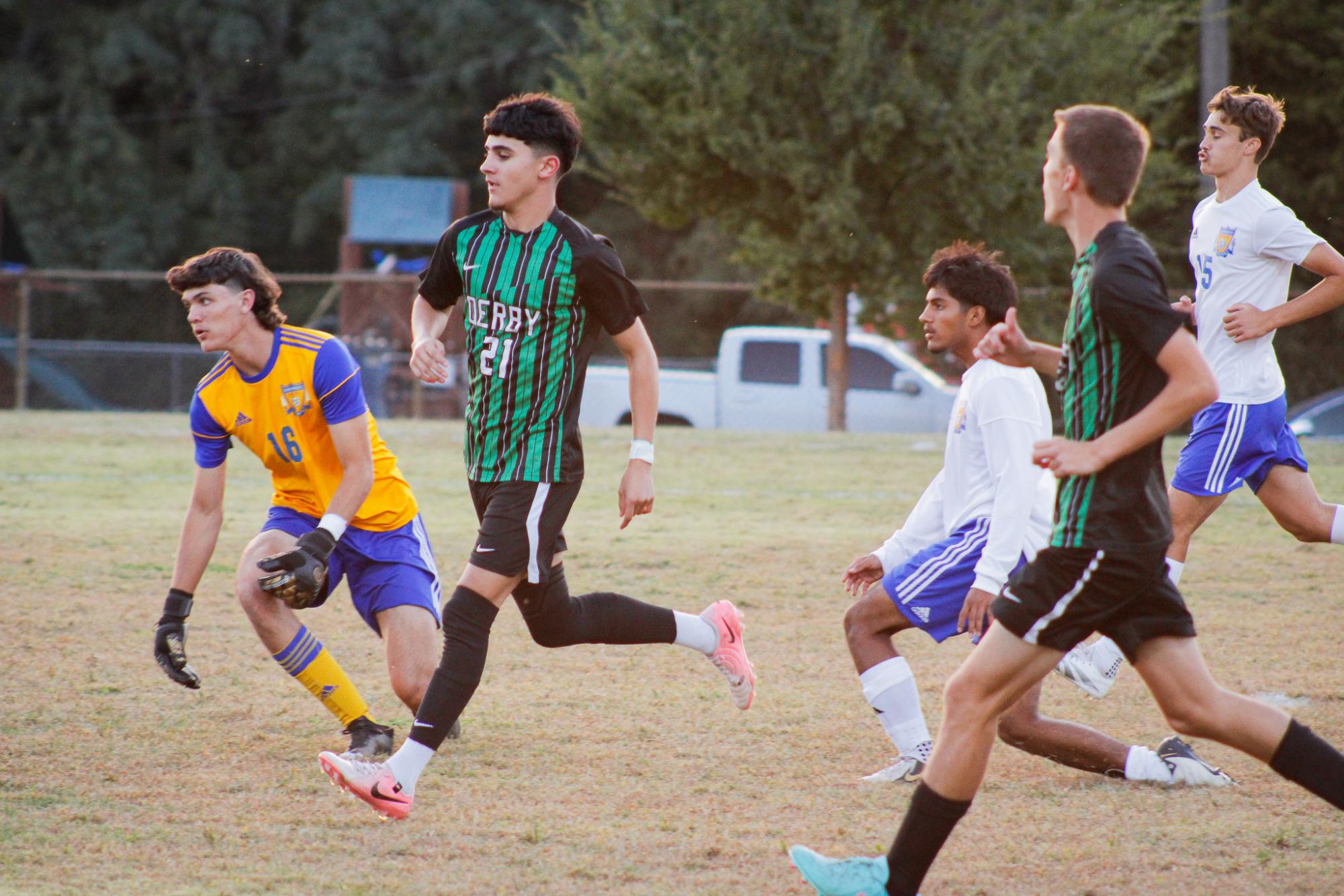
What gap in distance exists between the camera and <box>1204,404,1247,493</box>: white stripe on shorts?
5.62 metres

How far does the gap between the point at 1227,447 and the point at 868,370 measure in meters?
15.3

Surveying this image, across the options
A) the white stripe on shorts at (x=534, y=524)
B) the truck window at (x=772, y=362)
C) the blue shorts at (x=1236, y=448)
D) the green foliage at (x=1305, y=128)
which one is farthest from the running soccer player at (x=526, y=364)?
the green foliage at (x=1305, y=128)

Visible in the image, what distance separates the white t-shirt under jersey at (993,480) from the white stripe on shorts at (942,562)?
0.16 ft

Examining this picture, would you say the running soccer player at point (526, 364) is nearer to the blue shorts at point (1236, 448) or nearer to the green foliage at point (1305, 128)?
the blue shorts at point (1236, 448)

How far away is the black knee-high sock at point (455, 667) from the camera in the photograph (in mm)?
4105

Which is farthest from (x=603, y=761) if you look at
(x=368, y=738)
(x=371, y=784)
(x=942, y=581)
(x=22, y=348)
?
(x=22, y=348)

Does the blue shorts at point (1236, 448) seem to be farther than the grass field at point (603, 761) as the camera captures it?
Yes

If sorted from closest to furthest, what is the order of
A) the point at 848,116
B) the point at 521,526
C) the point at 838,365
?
the point at 521,526, the point at 848,116, the point at 838,365

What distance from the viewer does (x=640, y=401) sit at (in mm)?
4469

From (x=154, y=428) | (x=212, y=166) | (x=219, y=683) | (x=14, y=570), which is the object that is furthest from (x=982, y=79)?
(x=212, y=166)

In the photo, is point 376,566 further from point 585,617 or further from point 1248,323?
point 1248,323

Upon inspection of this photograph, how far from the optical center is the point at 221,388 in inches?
196

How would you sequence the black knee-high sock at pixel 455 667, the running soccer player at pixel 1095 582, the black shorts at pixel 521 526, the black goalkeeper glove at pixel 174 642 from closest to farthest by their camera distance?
the running soccer player at pixel 1095 582, the black knee-high sock at pixel 455 667, the black shorts at pixel 521 526, the black goalkeeper glove at pixel 174 642

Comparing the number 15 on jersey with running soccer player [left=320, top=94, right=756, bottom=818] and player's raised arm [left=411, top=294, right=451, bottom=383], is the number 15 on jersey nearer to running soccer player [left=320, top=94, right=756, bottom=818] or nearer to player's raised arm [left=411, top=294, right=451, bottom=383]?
running soccer player [left=320, top=94, right=756, bottom=818]
